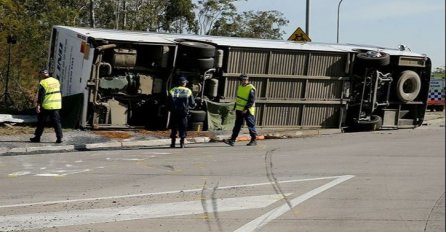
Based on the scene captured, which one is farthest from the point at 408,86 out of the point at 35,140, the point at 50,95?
the point at 35,140

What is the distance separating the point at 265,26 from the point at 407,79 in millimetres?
28841

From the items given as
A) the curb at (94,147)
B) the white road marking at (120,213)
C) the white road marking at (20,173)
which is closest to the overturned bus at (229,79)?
the curb at (94,147)

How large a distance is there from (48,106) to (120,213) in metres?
6.81

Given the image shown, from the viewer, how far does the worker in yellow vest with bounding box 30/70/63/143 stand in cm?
1279

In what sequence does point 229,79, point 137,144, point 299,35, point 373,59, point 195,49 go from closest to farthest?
point 137,144, point 195,49, point 229,79, point 373,59, point 299,35

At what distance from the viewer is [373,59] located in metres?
17.7

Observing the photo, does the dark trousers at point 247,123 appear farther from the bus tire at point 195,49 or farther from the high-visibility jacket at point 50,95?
the high-visibility jacket at point 50,95

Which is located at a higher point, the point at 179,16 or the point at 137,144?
the point at 179,16

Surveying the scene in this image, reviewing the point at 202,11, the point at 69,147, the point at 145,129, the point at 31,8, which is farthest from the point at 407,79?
the point at 202,11

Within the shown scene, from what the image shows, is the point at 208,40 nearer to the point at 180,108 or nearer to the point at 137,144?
the point at 180,108

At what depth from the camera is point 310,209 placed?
720cm

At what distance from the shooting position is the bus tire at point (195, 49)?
15258 mm

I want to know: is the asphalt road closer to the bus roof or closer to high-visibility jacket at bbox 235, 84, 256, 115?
high-visibility jacket at bbox 235, 84, 256, 115

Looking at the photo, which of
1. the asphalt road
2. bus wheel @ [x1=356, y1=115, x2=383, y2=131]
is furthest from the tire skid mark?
bus wheel @ [x1=356, y1=115, x2=383, y2=131]
